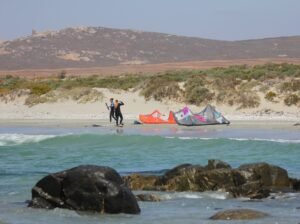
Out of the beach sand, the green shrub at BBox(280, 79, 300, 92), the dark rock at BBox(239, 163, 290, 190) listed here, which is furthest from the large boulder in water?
the green shrub at BBox(280, 79, 300, 92)

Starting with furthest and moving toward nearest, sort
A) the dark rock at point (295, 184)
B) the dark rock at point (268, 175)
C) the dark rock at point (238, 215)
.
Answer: the dark rock at point (295, 184)
the dark rock at point (268, 175)
the dark rock at point (238, 215)

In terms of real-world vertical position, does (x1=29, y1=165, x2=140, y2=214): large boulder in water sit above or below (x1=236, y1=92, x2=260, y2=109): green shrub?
below

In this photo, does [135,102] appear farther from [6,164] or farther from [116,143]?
[6,164]

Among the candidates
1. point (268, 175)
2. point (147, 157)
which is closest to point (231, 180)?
point (268, 175)

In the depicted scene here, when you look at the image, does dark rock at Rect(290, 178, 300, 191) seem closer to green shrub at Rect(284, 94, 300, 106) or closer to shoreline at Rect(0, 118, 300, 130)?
shoreline at Rect(0, 118, 300, 130)

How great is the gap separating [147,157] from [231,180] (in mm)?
7963

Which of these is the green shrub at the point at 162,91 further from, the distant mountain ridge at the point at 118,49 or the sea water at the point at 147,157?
the distant mountain ridge at the point at 118,49

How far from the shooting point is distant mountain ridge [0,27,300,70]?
423 ft

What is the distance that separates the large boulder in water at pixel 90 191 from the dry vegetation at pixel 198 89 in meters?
26.5

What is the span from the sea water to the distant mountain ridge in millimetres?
94633

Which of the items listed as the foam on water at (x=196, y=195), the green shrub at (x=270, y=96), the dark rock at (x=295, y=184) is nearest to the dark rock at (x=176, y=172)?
the foam on water at (x=196, y=195)

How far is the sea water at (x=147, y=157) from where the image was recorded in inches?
510

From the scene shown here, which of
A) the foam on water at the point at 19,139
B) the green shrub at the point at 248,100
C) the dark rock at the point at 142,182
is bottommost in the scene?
the dark rock at the point at 142,182

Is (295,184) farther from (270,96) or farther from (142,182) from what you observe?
(270,96)
